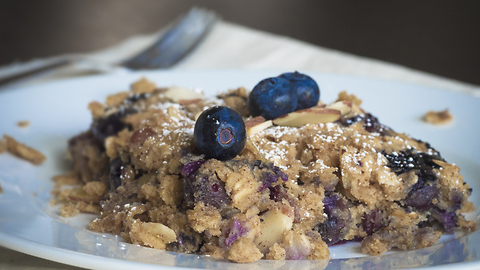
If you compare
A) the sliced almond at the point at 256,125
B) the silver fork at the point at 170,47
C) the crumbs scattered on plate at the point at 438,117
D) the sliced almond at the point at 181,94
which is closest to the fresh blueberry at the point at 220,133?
the sliced almond at the point at 256,125

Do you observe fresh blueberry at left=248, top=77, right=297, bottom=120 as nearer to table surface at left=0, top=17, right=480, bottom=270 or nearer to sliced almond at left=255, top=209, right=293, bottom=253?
sliced almond at left=255, top=209, right=293, bottom=253

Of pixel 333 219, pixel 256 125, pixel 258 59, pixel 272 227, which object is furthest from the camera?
pixel 258 59

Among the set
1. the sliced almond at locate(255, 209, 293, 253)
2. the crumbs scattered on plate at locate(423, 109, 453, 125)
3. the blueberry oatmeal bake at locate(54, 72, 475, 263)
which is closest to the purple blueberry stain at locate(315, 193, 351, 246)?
the blueberry oatmeal bake at locate(54, 72, 475, 263)

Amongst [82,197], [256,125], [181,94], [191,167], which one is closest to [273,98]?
[256,125]

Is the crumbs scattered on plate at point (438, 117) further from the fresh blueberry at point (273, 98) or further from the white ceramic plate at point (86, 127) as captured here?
the fresh blueberry at point (273, 98)

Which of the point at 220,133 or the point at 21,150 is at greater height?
the point at 220,133

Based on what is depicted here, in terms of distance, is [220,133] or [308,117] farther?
[308,117]

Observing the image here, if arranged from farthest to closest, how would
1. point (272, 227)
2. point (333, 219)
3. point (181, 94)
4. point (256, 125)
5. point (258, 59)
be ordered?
1. point (258, 59)
2. point (181, 94)
3. point (256, 125)
4. point (333, 219)
5. point (272, 227)

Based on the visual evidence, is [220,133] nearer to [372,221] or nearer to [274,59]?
[372,221]
